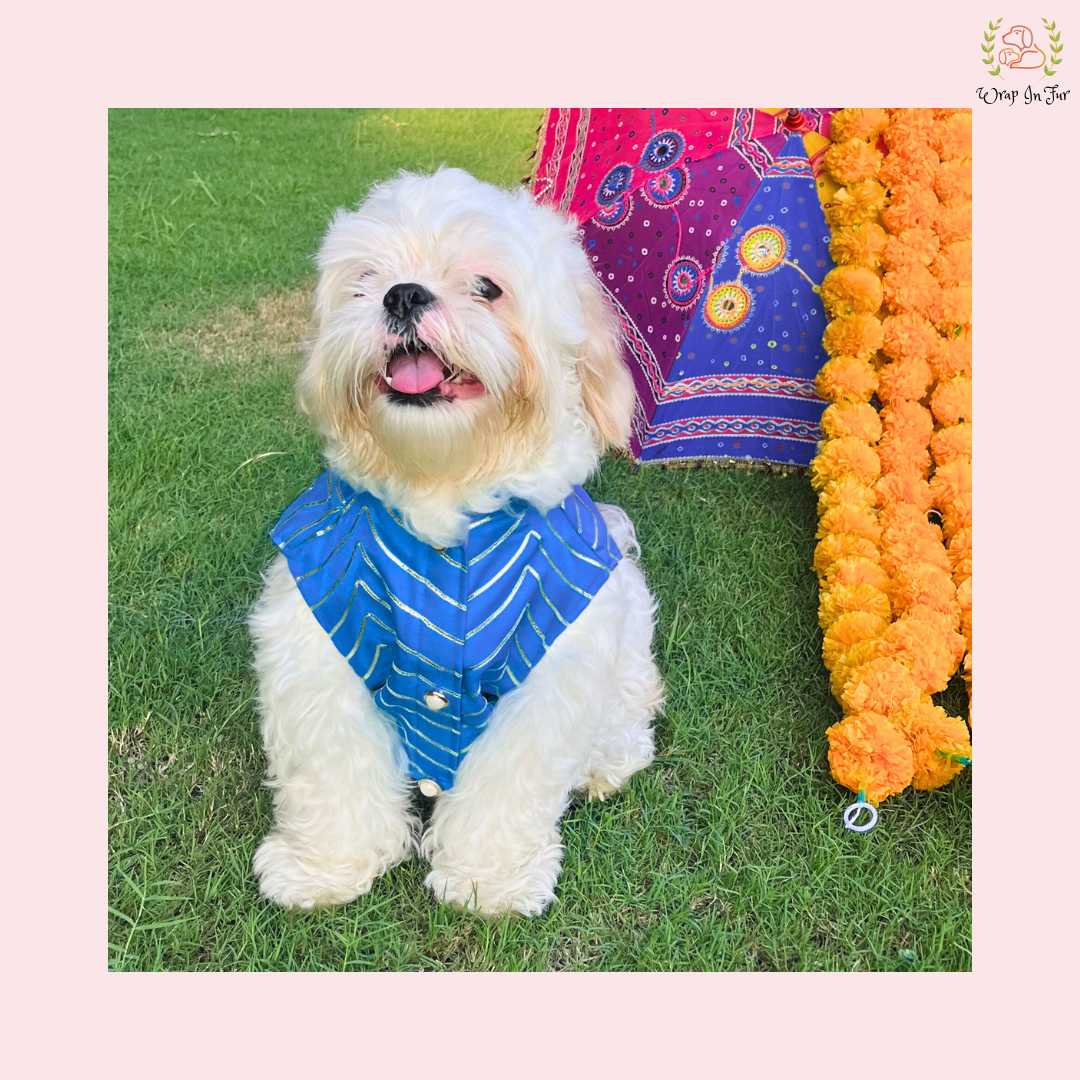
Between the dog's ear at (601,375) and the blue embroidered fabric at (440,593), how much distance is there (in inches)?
9.7

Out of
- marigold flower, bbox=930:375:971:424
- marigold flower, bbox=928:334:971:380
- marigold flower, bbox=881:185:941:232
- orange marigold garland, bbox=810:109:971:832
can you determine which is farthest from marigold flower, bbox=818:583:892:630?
marigold flower, bbox=881:185:941:232

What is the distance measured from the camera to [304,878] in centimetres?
254

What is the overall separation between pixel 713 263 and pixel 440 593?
2.44 metres

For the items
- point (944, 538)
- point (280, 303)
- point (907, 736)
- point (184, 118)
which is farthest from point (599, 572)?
point (184, 118)

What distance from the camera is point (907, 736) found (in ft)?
9.55

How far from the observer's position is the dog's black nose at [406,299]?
210 cm

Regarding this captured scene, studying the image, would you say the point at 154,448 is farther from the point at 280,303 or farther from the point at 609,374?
the point at 609,374

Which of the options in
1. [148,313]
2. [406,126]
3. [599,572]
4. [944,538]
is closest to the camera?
[599,572]

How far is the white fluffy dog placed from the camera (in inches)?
85.7

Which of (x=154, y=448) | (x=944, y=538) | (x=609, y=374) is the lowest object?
(x=944, y=538)

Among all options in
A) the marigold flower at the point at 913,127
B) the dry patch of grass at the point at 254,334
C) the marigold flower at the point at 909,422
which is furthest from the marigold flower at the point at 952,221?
the dry patch of grass at the point at 254,334

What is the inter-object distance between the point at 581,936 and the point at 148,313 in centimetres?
453

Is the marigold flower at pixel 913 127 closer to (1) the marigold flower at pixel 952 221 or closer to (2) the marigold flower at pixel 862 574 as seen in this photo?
(1) the marigold flower at pixel 952 221

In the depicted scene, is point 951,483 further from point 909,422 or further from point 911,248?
point 911,248
